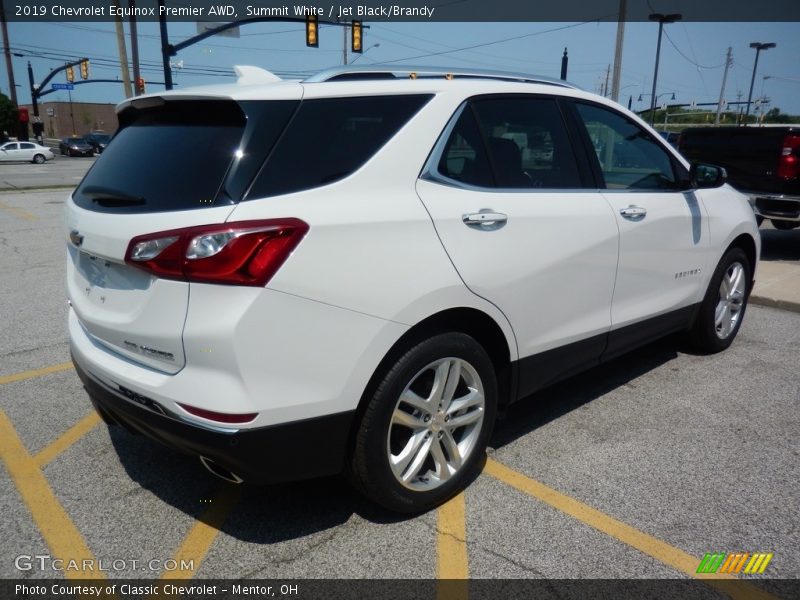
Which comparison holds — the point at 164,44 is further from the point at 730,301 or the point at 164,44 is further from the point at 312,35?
the point at 730,301

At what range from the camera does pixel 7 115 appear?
54.1m

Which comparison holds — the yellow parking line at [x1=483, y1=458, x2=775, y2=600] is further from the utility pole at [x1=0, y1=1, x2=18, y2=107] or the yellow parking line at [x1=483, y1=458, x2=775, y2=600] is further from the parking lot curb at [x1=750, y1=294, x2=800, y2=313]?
the utility pole at [x1=0, y1=1, x2=18, y2=107]

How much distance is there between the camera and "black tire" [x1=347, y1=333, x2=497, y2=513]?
241 centimetres

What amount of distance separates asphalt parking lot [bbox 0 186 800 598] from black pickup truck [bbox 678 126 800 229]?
4845mm

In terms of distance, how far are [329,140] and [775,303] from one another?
5594 millimetres

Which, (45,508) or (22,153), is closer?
(45,508)

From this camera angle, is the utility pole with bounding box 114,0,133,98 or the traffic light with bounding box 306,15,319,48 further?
the utility pole with bounding box 114,0,133,98

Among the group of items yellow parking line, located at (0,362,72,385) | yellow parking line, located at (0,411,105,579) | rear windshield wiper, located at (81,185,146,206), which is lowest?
yellow parking line, located at (0,362,72,385)

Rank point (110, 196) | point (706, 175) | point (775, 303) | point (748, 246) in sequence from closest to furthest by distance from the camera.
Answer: point (110, 196)
point (706, 175)
point (748, 246)
point (775, 303)

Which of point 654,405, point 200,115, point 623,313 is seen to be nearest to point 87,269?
point 200,115

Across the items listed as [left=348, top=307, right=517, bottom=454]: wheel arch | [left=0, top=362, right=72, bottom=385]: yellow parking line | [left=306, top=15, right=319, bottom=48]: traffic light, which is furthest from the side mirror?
[left=306, top=15, right=319, bottom=48]: traffic light

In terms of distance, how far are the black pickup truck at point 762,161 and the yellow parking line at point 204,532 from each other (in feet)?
25.7

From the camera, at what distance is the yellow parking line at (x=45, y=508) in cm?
246

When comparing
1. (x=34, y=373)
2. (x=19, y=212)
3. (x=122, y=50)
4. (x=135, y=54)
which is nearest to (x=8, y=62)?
(x=135, y=54)
